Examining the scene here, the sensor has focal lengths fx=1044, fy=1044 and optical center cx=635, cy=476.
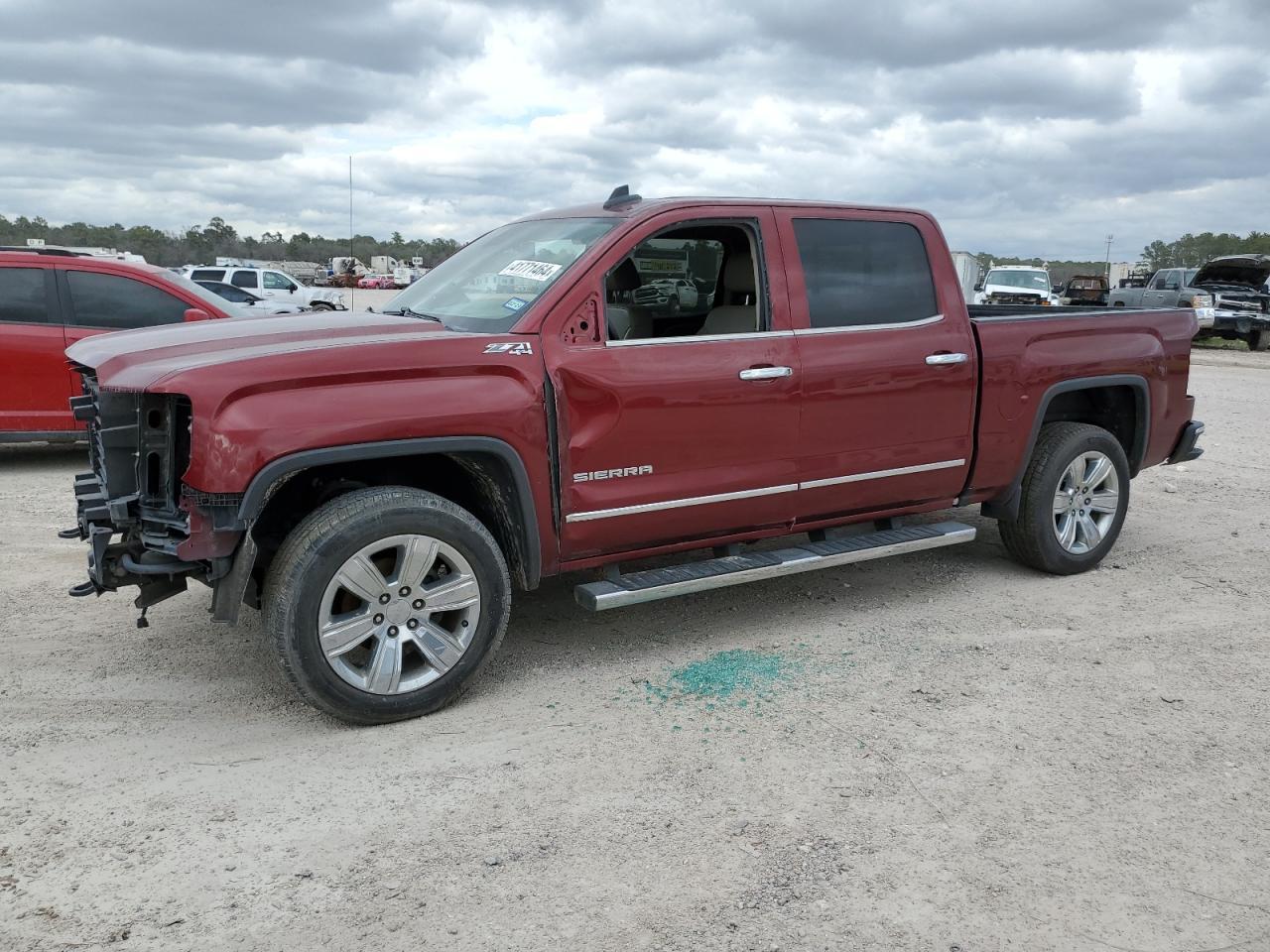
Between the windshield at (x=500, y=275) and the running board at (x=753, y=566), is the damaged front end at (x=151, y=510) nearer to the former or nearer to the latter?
the windshield at (x=500, y=275)

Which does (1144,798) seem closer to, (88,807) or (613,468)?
(613,468)

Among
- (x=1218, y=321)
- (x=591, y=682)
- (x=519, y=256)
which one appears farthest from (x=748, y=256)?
(x=1218, y=321)

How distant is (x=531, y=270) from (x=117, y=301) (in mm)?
5353

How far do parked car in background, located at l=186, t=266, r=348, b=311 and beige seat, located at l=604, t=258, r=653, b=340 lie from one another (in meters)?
19.4

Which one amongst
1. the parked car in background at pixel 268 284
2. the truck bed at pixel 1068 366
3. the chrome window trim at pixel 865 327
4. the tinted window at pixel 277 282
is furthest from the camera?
the tinted window at pixel 277 282

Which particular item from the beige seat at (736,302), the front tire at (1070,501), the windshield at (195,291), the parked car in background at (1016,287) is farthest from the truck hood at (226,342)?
the parked car in background at (1016,287)

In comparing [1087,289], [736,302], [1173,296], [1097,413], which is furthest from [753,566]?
[1087,289]

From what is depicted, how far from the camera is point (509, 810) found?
330 centimetres

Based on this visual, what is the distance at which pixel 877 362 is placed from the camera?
4914mm

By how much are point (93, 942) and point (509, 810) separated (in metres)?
1.18

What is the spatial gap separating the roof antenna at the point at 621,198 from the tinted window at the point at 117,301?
471cm

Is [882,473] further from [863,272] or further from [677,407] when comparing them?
[677,407]

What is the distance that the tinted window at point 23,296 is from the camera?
7934 mm

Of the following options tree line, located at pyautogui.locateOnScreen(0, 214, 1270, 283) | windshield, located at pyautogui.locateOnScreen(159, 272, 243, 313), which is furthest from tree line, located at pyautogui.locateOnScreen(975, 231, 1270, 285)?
windshield, located at pyautogui.locateOnScreen(159, 272, 243, 313)
